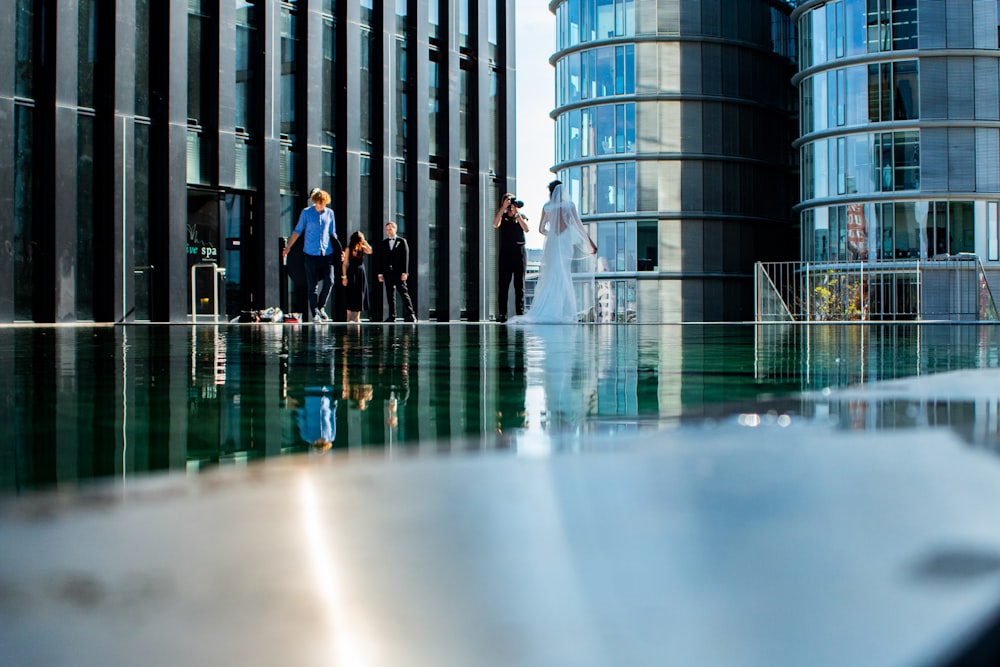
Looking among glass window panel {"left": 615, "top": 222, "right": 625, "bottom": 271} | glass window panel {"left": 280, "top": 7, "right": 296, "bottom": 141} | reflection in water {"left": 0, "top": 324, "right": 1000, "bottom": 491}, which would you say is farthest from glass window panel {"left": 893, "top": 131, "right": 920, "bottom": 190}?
reflection in water {"left": 0, "top": 324, "right": 1000, "bottom": 491}

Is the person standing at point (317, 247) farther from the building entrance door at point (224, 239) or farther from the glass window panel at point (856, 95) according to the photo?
the glass window panel at point (856, 95)

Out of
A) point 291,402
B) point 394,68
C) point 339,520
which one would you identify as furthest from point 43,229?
point 339,520

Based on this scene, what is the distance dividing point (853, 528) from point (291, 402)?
1548mm

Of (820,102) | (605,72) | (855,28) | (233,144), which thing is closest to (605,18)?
(605,72)

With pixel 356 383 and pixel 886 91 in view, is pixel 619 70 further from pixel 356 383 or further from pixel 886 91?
pixel 356 383

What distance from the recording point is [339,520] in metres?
0.77

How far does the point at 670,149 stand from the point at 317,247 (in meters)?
35.7

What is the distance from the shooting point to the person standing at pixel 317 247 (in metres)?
16.5

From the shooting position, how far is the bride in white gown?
18.5m

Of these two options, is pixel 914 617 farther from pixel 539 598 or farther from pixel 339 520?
pixel 339 520

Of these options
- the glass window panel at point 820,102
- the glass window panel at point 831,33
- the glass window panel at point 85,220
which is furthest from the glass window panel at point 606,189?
the glass window panel at point 85,220

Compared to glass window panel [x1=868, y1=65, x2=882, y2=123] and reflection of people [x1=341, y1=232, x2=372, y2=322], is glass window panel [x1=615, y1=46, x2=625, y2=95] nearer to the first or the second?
glass window panel [x1=868, y1=65, x2=882, y2=123]

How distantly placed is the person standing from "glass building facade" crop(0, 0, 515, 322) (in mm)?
1085

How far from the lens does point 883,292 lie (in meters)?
37.9
